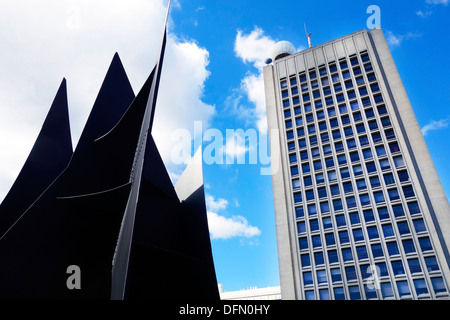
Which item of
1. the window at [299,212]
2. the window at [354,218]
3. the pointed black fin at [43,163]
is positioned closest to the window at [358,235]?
the window at [354,218]

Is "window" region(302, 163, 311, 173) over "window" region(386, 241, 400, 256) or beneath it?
over

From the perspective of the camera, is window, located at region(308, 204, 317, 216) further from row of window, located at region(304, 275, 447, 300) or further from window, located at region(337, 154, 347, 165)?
row of window, located at region(304, 275, 447, 300)

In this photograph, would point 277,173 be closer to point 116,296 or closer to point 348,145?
point 348,145

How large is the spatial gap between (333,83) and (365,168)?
1382 centimetres

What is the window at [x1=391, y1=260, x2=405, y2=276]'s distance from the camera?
94.3 feet

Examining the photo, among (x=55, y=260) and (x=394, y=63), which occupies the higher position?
(x=394, y=63)

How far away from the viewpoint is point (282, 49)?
53812mm

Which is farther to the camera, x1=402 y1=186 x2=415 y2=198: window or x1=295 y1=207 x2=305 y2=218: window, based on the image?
x1=295 y1=207 x2=305 y2=218: window

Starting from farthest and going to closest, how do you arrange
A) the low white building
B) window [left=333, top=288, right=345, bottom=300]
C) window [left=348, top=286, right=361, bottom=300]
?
the low white building → window [left=333, top=288, right=345, bottom=300] → window [left=348, top=286, right=361, bottom=300]

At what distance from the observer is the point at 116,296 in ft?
27.7

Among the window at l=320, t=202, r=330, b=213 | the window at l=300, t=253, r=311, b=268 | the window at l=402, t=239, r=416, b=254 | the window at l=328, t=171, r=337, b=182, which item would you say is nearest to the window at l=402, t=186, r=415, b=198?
the window at l=402, t=239, r=416, b=254
